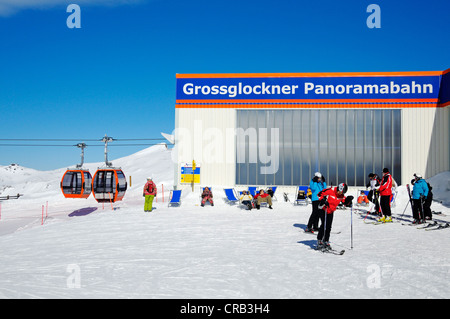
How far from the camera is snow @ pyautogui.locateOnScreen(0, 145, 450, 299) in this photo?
16.4 ft

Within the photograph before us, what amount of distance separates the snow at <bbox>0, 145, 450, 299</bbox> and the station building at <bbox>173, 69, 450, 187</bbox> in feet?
24.7

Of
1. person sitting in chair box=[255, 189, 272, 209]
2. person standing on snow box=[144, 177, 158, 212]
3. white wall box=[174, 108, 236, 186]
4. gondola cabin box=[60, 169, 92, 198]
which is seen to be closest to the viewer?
person standing on snow box=[144, 177, 158, 212]

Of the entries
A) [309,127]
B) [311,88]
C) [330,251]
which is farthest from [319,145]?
[330,251]

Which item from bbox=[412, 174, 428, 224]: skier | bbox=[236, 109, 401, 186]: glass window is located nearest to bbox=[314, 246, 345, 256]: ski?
bbox=[412, 174, 428, 224]: skier

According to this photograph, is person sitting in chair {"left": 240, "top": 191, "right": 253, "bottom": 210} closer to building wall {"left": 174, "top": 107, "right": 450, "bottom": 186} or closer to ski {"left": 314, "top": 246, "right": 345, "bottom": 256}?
building wall {"left": 174, "top": 107, "right": 450, "bottom": 186}

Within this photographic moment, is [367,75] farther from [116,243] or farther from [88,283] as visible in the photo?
[88,283]

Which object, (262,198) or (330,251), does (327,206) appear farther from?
(262,198)

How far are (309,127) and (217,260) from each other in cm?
1454

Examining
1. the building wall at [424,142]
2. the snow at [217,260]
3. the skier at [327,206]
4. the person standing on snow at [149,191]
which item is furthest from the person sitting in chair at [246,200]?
the building wall at [424,142]

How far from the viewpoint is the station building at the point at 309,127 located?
19.5 meters

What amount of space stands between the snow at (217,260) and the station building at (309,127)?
752 cm

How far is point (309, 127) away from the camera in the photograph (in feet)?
65.2

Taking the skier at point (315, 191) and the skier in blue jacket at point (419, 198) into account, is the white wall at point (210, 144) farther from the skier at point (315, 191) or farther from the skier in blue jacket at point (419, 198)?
the skier at point (315, 191)
